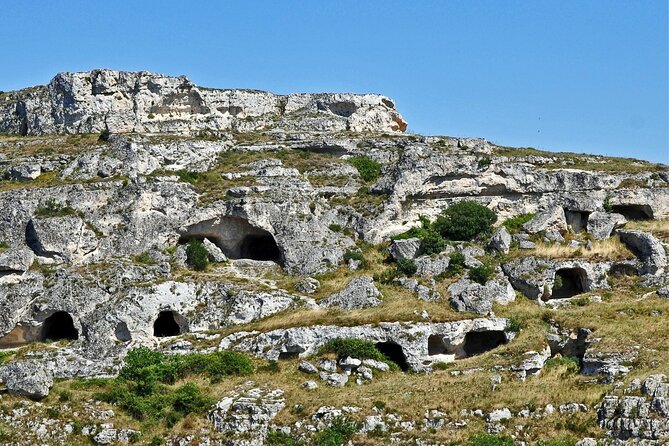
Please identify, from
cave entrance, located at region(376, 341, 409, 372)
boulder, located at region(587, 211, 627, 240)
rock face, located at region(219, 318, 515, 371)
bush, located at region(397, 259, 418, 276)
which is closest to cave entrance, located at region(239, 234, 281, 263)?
bush, located at region(397, 259, 418, 276)

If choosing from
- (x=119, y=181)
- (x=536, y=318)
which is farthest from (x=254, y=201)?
(x=536, y=318)

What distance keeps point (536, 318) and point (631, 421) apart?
438 inches

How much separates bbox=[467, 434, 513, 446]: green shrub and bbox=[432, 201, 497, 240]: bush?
19775 mm

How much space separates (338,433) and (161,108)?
3818cm

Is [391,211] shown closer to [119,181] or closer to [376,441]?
[119,181]

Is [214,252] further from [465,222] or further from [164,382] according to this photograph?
[465,222]

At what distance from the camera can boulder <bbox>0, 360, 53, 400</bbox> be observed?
3844 centimetres

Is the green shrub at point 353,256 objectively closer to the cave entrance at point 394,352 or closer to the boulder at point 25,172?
the cave entrance at point 394,352

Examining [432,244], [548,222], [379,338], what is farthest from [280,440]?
[548,222]

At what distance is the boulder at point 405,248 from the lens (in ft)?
169

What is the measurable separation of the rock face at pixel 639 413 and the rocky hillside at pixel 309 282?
0.10 metres

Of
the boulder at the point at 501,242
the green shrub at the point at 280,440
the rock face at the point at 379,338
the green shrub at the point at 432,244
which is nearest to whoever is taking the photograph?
the green shrub at the point at 280,440

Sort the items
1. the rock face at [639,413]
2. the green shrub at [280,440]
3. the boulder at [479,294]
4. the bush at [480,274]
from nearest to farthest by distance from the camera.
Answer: the rock face at [639,413]
the green shrub at [280,440]
the boulder at [479,294]
the bush at [480,274]

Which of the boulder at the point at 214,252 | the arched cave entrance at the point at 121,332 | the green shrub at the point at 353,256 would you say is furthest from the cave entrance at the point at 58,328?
the green shrub at the point at 353,256
